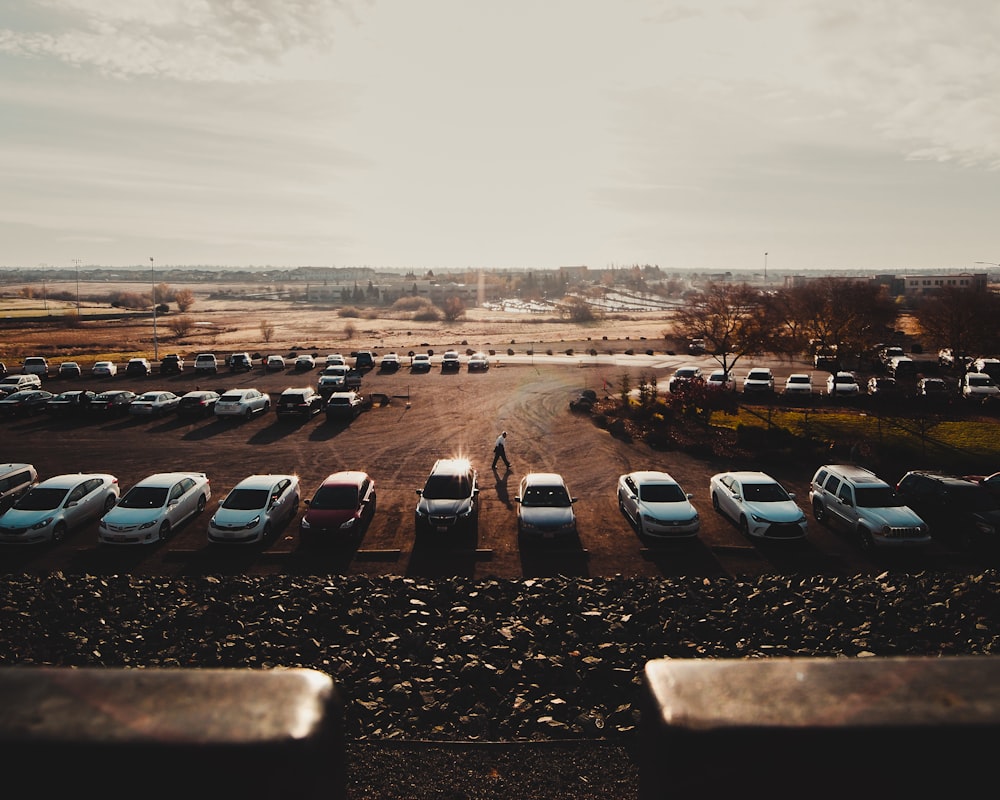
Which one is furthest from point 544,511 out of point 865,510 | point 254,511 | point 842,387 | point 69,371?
point 69,371

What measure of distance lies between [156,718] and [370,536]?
19.0m

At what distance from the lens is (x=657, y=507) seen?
19.8 metres

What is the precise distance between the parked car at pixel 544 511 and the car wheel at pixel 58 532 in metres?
12.9

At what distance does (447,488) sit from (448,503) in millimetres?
841

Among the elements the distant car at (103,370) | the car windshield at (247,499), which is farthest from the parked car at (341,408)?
the distant car at (103,370)

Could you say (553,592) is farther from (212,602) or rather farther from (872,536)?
(872,536)

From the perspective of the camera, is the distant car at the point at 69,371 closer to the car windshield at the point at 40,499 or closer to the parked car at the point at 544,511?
the car windshield at the point at 40,499

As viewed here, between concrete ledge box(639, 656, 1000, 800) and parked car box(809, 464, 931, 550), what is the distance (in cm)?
1889

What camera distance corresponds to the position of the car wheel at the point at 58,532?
63.4ft

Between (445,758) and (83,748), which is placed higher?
(83,748)

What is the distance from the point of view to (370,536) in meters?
20.1

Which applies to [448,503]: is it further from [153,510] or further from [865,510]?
[865,510]

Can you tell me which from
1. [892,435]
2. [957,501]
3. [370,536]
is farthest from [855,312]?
[370,536]

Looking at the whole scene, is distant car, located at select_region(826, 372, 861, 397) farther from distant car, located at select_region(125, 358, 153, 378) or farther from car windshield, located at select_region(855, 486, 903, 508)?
distant car, located at select_region(125, 358, 153, 378)
